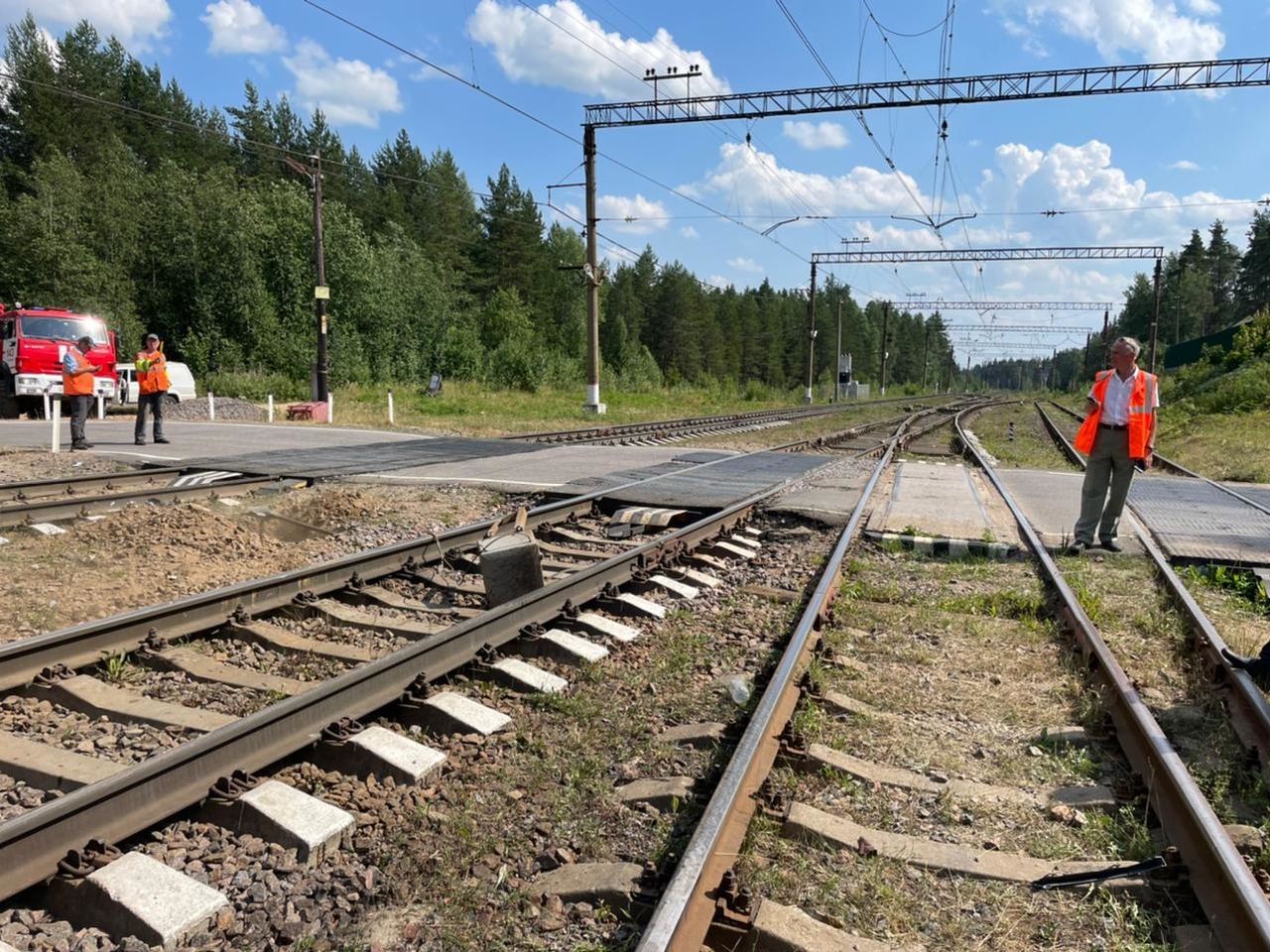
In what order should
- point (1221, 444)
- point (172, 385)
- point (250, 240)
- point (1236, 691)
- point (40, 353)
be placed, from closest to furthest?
point (1236, 691) → point (1221, 444) → point (40, 353) → point (172, 385) → point (250, 240)

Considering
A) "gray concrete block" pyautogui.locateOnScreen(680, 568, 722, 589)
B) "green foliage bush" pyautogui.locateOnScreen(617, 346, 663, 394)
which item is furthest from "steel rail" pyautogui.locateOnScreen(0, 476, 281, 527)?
"green foliage bush" pyautogui.locateOnScreen(617, 346, 663, 394)

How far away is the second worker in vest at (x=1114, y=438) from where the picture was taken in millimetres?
7953

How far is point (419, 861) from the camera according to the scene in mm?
2893

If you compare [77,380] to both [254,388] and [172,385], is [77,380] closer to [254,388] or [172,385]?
[172,385]

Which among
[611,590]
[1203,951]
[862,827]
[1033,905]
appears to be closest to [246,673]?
[611,590]

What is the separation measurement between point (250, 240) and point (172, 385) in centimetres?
1865

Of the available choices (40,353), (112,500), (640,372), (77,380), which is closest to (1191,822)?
(112,500)

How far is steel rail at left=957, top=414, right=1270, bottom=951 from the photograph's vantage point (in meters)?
2.43

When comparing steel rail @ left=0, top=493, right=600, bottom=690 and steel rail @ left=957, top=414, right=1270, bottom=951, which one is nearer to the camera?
steel rail @ left=957, top=414, right=1270, bottom=951

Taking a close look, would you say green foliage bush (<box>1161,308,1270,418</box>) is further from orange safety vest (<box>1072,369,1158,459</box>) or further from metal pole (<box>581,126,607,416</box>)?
orange safety vest (<box>1072,369,1158,459</box>)

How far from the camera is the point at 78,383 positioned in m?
13.6

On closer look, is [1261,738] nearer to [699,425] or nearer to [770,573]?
[770,573]

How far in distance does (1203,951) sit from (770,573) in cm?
490

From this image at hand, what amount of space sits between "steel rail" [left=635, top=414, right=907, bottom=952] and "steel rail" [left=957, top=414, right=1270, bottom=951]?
1.40 m
